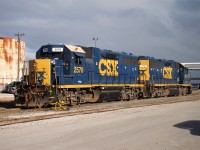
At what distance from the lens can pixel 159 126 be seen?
11.2 metres

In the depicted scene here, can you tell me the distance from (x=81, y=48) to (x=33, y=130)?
1103cm

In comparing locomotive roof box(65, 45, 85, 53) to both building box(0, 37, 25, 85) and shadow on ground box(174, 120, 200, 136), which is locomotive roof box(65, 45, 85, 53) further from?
building box(0, 37, 25, 85)

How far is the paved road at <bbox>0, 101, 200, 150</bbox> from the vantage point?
812 cm

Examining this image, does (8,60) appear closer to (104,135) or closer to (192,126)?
(192,126)

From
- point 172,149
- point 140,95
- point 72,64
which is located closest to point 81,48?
point 72,64

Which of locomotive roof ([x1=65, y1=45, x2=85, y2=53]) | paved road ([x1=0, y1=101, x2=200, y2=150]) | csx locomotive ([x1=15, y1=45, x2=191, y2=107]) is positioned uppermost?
locomotive roof ([x1=65, y1=45, x2=85, y2=53])

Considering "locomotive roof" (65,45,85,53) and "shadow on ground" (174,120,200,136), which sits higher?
"locomotive roof" (65,45,85,53)

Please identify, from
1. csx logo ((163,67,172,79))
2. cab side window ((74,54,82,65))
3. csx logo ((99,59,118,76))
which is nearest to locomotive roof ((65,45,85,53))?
cab side window ((74,54,82,65))

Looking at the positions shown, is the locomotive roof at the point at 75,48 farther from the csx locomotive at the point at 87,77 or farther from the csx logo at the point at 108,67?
the csx logo at the point at 108,67

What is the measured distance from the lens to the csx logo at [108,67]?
75.3ft

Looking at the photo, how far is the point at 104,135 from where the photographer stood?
953cm

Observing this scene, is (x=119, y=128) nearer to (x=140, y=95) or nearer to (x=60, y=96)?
(x=60, y=96)

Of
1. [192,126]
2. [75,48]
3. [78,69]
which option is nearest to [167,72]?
[78,69]

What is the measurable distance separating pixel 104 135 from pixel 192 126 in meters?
3.58
